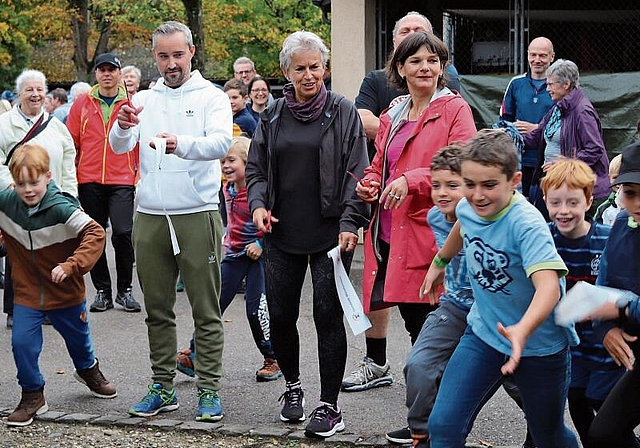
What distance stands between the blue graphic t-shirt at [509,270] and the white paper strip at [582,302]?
126 mm

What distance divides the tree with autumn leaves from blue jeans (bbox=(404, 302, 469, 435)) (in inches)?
1031

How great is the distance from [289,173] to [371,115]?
41.6 inches

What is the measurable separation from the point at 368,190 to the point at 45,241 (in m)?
2.05

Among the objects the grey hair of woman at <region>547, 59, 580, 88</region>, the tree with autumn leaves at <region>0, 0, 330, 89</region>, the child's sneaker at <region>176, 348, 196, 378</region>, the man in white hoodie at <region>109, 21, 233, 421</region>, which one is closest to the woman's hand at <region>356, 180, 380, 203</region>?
the man in white hoodie at <region>109, 21, 233, 421</region>

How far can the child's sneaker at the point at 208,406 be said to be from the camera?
6.06 m

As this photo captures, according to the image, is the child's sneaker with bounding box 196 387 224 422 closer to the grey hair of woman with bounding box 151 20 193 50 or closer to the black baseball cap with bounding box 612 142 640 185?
the grey hair of woman with bounding box 151 20 193 50

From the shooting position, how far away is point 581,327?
4.86m

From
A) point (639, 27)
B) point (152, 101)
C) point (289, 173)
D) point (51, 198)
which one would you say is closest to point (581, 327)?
point (289, 173)

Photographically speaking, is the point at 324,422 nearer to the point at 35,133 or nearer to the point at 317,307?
the point at 317,307

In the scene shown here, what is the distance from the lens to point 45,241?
6316 mm

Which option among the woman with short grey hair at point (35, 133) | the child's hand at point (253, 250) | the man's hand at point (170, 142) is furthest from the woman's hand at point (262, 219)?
the woman with short grey hair at point (35, 133)

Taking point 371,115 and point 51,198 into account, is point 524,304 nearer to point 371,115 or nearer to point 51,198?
point 371,115

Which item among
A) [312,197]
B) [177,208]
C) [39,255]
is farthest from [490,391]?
[39,255]

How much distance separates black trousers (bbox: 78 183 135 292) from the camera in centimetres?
979
